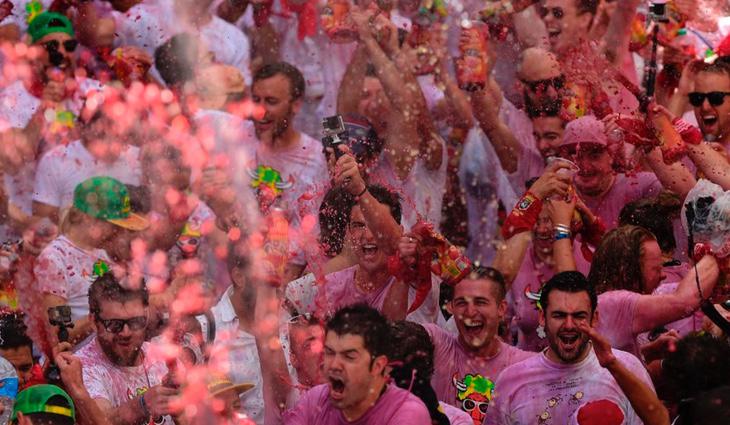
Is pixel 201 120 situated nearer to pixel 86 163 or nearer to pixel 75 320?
pixel 86 163

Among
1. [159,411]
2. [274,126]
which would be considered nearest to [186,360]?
[159,411]

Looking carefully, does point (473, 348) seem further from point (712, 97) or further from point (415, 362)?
point (712, 97)

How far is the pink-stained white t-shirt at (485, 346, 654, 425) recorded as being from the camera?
4.79 m

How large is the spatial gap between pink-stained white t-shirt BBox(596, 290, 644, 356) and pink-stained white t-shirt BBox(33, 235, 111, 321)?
78.0 inches

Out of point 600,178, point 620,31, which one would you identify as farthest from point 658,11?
point 600,178

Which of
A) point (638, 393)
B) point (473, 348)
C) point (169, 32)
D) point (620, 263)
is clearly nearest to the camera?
point (638, 393)

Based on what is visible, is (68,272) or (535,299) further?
(68,272)

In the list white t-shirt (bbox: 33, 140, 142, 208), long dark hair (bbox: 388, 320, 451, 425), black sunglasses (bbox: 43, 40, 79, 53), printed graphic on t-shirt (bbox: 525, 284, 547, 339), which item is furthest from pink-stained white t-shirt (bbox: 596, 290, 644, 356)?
black sunglasses (bbox: 43, 40, 79, 53)

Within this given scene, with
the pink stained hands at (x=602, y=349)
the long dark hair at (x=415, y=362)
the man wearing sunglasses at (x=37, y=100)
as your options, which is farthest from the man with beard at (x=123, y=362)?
the pink stained hands at (x=602, y=349)

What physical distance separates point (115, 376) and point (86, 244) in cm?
89

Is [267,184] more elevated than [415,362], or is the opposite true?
[415,362]

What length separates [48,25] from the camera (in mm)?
6594

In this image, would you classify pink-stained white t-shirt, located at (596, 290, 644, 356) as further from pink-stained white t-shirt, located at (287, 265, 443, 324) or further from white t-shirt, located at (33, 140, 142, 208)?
white t-shirt, located at (33, 140, 142, 208)

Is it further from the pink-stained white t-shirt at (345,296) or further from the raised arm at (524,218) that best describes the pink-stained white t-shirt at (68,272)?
Answer: the raised arm at (524,218)
